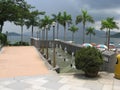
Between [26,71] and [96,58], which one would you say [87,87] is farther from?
[26,71]

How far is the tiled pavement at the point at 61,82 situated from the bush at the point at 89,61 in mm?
315

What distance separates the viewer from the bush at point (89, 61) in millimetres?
9867

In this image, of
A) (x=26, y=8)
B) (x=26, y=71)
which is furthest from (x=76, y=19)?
(x=26, y=71)

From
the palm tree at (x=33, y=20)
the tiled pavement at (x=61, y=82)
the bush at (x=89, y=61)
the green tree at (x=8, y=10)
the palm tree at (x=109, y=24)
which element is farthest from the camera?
the palm tree at (x=109, y=24)

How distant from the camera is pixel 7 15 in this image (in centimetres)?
3322

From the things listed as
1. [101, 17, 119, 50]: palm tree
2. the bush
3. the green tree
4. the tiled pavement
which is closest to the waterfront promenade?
the tiled pavement

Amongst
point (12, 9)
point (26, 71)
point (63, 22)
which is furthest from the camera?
point (63, 22)

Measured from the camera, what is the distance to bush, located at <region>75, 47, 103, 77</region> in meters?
9.87

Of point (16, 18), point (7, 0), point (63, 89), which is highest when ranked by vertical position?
point (7, 0)

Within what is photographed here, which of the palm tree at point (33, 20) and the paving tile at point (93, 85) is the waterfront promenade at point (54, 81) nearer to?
the paving tile at point (93, 85)

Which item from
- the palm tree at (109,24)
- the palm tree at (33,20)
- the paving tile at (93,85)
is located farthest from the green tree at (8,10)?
the palm tree at (109,24)

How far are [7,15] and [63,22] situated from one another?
2728cm

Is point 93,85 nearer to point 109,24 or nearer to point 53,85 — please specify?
point 53,85

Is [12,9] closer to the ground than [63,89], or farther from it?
farther from it
